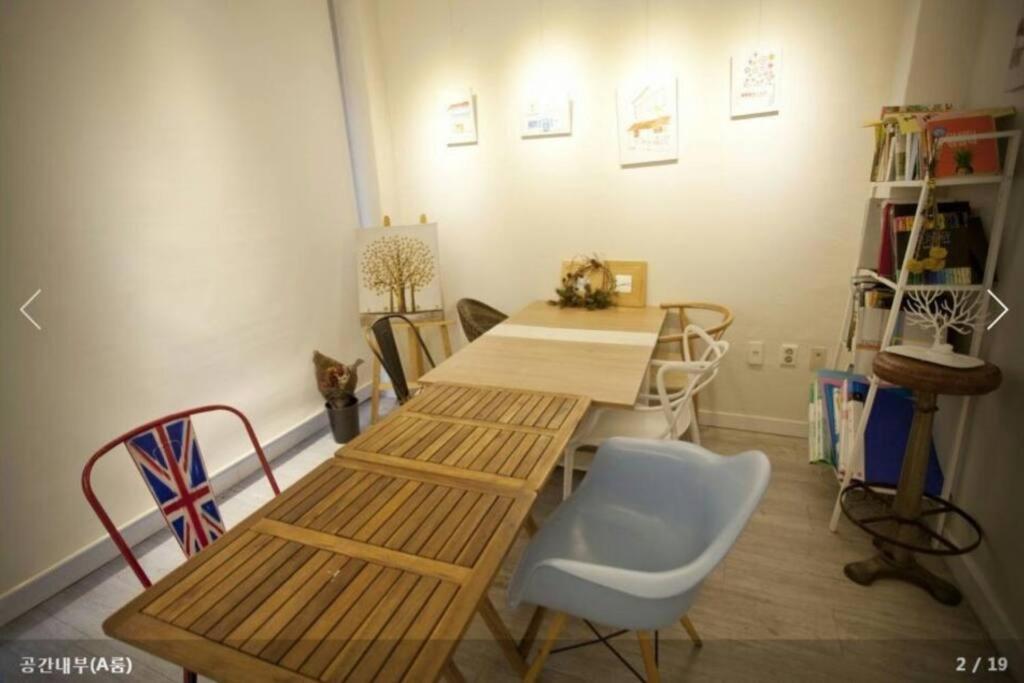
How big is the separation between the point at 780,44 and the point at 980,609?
245cm

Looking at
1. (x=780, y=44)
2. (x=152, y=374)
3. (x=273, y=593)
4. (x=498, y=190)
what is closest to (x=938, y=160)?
(x=780, y=44)

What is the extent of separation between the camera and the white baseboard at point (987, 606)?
1412 millimetres

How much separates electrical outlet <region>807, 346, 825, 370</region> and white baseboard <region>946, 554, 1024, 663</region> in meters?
1.08

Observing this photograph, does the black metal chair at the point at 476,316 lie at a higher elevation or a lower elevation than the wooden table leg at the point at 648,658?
higher

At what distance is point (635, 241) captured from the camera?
285cm

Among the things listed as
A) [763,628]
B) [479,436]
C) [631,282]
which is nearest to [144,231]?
[479,436]

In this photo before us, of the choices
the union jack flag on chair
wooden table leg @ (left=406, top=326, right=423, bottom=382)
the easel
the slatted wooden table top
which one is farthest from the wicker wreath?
the union jack flag on chair

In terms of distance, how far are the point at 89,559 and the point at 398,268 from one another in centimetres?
203

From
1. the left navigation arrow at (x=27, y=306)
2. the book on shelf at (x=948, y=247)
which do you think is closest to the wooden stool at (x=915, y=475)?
the book on shelf at (x=948, y=247)

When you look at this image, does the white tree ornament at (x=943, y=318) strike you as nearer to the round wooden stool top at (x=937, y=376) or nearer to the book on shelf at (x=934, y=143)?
the round wooden stool top at (x=937, y=376)

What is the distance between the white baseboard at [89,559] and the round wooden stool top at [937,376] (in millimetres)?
2969

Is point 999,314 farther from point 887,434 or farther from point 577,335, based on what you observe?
→ point 577,335

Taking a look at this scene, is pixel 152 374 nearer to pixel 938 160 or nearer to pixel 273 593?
pixel 273 593

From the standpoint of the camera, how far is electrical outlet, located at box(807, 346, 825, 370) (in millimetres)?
2613
